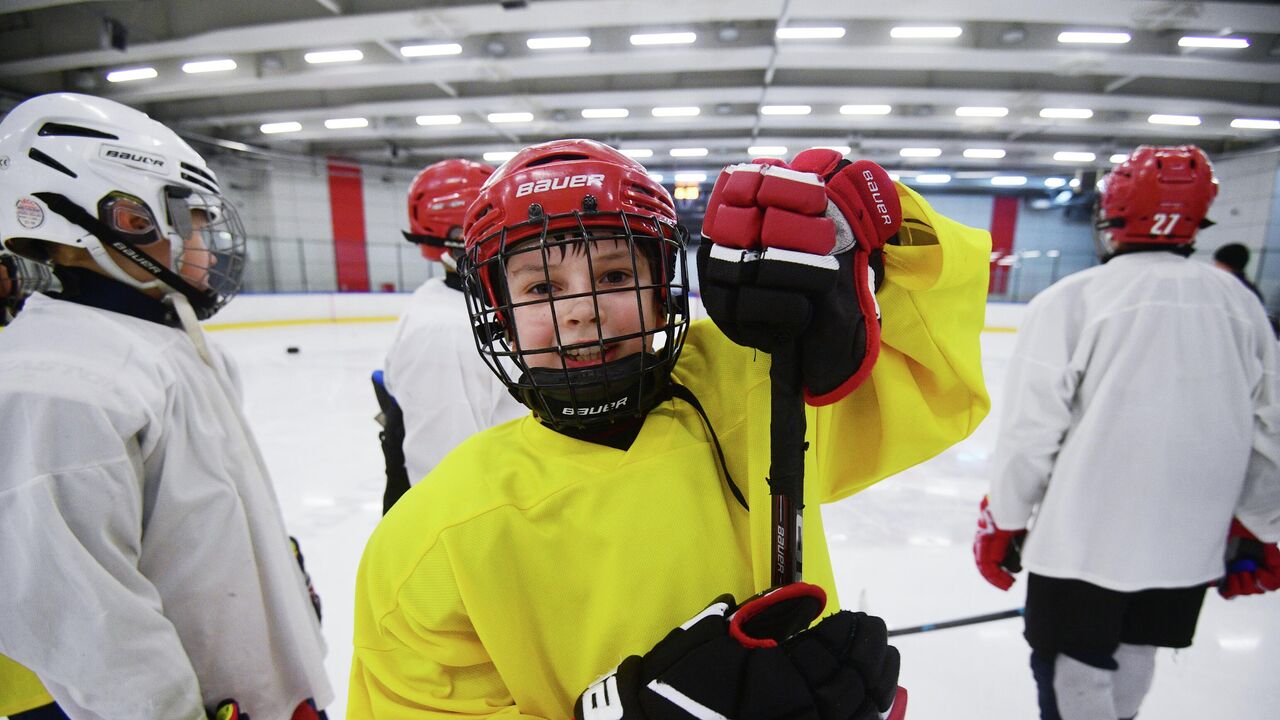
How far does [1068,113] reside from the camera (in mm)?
10117

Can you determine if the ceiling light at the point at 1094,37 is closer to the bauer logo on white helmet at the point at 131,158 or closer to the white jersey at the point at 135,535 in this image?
the bauer logo on white helmet at the point at 131,158

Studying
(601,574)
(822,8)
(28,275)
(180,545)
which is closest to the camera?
(601,574)

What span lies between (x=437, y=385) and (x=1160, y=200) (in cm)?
211

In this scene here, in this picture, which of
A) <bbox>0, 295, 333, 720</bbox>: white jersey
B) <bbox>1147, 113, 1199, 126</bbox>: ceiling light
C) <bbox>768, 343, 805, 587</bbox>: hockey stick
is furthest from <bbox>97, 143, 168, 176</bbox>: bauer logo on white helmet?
<bbox>1147, 113, 1199, 126</bbox>: ceiling light

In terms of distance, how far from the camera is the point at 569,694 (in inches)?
29.4

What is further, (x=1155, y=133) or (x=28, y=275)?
(x=1155, y=133)

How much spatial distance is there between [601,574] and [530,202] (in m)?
0.53

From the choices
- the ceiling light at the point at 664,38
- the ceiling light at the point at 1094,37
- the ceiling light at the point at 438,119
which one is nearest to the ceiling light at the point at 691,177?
the ceiling light at the point at 438,119

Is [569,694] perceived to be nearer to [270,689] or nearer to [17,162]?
[270,689]

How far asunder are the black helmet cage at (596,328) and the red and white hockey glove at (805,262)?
8cm

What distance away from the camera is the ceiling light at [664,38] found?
7.33 metres

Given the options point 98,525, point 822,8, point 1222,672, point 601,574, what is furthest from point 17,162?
point 822,8

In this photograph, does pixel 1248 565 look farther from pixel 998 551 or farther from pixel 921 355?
pixel 921 355

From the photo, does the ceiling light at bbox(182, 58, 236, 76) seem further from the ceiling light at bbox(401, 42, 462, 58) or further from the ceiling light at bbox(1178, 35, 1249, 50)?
the ceiling light at bbox(1178, 35, 1249, 50)
